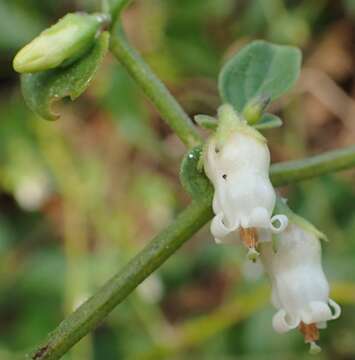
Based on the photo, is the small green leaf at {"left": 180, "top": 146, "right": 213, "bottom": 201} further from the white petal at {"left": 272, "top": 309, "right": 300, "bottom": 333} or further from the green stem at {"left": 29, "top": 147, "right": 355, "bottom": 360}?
the white petal at {"left": 272, "top": 309, "right": 300, "bottom": 333}

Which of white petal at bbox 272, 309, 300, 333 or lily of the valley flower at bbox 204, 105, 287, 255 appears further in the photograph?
white petal at bbox 272, 309, 300, 333

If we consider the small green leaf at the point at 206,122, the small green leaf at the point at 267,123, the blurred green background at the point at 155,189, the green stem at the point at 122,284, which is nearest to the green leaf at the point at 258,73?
the small green leaf at the point at 267,123

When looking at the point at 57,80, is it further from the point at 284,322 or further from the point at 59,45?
Result: the point at 284,322

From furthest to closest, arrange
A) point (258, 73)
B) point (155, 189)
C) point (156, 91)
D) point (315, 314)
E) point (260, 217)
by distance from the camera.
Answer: point (155, 189) → point (258, 73) → point (156, 91) → point (315, 314) → point (260, 217)

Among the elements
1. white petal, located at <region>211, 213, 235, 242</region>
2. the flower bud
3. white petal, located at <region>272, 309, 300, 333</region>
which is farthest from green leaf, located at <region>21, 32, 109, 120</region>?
white petal, located at <region>272, 309, 300, 333</region>

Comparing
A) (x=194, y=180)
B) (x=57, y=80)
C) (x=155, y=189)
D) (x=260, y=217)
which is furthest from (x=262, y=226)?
(x=155, y=189)

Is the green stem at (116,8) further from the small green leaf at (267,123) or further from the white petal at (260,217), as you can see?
the white petal at (260,217)

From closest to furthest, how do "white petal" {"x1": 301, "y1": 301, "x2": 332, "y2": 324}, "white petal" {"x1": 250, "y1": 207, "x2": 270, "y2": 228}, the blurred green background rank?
"white petal" {"x1": 250, "y1": 207, "x2": 270, "y2": 228} < "white petal" {"x1": 301, "y1": 301, "x2": 332, "y2": 324} < the blurred green background
